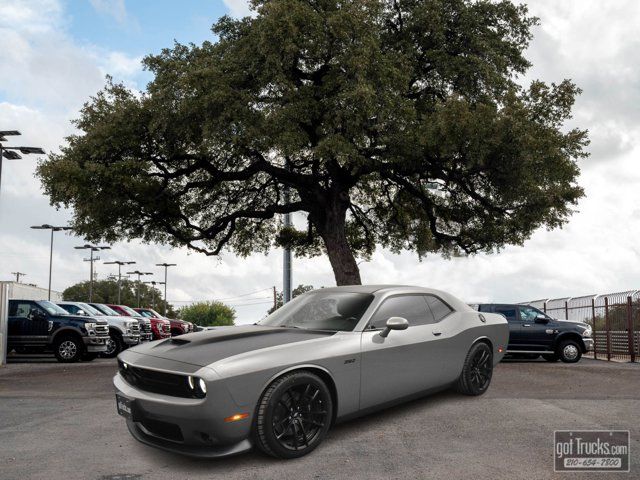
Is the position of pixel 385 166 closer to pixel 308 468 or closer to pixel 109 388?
pixel 109 388

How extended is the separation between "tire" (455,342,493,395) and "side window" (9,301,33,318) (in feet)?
49.8

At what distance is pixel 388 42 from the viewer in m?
23.1

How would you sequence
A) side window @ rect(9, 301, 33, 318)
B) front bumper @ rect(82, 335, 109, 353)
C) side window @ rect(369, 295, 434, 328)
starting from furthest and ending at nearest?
side window @ rect(9, 301, 33, 318)
front bumper @ rect(82, 335, 109, 353)
side window @ rect(369, 295, 434, 328)

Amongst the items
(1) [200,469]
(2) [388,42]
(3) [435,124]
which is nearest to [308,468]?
(1) [200,469]

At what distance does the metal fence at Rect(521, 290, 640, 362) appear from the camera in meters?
19.0

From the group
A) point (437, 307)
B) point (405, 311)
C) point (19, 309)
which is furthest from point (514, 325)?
point (19, 309)

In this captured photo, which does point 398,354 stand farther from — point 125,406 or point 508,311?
A: point 508,311

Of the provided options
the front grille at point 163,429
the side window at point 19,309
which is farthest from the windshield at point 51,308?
the front grille at point 163,429

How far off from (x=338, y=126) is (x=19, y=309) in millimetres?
11396

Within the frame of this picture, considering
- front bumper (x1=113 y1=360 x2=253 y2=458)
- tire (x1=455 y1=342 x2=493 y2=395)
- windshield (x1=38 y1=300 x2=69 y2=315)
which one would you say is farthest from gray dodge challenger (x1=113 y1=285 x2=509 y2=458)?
windshield (x1=38 y1=300 x2=69 y2=315)

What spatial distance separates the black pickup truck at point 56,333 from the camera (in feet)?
60.0

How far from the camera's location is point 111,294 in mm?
104500

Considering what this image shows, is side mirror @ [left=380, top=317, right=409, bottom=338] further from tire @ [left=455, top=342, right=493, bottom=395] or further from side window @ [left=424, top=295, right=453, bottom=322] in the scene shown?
tire @ [left=455, top=342, right=493, bottom=395]

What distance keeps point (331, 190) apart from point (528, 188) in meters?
7.14
